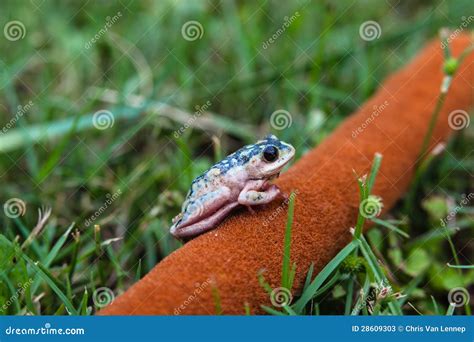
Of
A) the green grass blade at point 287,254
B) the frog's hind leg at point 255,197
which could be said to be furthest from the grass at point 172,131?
the frog's hind leg at point 255,197

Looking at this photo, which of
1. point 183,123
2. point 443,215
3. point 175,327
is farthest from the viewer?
point 183,123

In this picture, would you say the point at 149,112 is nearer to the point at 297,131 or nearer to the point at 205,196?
the point at 297,131

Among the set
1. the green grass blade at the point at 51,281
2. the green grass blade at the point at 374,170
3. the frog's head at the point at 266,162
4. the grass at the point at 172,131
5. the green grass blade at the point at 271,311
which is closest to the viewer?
the green grass blade at the point at 271,311

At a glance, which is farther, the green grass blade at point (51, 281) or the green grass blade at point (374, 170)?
the green grass blade at point (374, 170)

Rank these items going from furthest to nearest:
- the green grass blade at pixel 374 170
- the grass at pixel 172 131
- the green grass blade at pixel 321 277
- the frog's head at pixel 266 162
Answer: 1. the grass at pixel 172 131
2. the green grass blade at pixel 374 170
3. the frog's head at pixel 266 162
4. the green grass blade at pixel 321 277

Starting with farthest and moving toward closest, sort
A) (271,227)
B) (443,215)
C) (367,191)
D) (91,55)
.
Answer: (91,55) → (443,215) → (367,191) → (271,227)

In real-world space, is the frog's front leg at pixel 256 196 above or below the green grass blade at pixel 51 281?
above

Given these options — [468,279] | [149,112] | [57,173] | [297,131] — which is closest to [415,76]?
[297,131]

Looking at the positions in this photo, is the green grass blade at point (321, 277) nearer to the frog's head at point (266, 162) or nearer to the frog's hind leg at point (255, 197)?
the frog's hind leg at point (255, 197)
